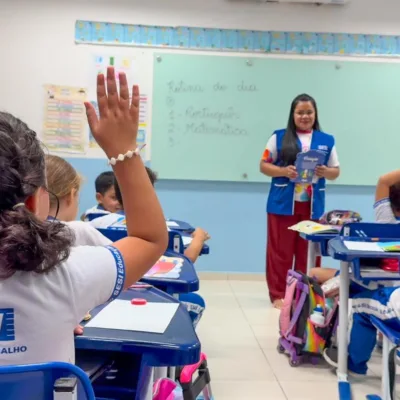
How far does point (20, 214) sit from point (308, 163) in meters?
3.33

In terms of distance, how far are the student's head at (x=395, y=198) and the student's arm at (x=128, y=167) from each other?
2.04 meters

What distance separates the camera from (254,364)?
290cm

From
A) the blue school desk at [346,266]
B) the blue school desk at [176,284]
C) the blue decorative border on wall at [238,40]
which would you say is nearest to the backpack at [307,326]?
the blue school desk at [346,266]

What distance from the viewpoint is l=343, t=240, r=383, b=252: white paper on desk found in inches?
91.7

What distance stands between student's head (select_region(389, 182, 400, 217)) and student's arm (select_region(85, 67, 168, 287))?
6.70ft

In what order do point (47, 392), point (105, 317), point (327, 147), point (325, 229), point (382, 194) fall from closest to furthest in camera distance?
point (47, 392), point (105, 317), point (382, 194), point (325, 229), point (327, 147)

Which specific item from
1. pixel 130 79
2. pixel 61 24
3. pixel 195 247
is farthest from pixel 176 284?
pixel 61 24

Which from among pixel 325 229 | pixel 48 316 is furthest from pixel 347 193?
pixel 48 316

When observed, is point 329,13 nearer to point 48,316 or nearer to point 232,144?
point 232,144

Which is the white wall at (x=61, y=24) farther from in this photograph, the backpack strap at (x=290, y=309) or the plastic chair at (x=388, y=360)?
the plastic chair at (x=388, y=360)

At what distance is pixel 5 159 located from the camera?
0.77 m

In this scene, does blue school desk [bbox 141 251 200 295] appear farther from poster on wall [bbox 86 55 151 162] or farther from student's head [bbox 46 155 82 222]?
poster on wall [bbox 86 55 151 162]

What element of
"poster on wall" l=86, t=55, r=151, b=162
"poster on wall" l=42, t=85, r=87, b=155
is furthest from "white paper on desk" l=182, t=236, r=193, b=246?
"poster on wall" l=42, t=85, r=87, b=155

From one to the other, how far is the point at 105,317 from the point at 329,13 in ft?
14.4
